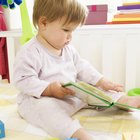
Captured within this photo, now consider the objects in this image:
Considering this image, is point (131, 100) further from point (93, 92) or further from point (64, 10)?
point (64, 10)

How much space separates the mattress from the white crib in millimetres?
370

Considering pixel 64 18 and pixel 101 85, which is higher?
pixel 64 18

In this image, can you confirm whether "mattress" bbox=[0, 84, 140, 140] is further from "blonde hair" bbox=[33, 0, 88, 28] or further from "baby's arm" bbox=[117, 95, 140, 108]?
"blonde hair" bbox=[33, 0, 88, 28]

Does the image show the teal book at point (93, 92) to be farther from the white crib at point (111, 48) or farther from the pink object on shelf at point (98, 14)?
the pink object on shelf at point (98, 14)

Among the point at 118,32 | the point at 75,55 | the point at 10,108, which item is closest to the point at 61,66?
the point at 75,55

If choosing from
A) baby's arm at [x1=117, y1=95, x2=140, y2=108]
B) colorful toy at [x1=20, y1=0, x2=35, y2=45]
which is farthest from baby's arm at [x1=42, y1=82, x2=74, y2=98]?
colorful toy at [x1=20, y1=0, x2=35, y2=45]

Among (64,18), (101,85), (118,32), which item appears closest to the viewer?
(64,18)

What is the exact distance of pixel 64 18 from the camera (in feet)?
2.75

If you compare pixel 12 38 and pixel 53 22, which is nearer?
pixel 53 22

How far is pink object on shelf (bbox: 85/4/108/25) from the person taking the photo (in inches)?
50.1

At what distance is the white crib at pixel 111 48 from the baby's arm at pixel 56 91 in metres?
0.48

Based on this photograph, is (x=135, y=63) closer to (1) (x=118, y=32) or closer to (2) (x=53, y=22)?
(1) (x=118, y=32)

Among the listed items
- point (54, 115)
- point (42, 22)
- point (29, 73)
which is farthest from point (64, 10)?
point (54, 115)

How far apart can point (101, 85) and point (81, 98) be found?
0.13 metres
